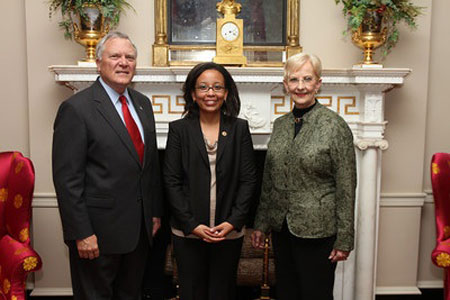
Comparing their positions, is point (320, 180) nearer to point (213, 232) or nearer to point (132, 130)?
point (213, 232)

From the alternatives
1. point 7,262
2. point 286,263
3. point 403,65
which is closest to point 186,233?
point 286,263

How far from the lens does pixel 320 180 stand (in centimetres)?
188

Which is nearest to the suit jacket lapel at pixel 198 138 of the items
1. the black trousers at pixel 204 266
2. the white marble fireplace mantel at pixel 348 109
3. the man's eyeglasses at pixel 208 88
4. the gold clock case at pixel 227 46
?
the man's eyeglasses at pixel 208 88

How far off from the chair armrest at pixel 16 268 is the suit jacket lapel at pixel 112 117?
2.79ft

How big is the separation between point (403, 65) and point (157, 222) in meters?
2.00

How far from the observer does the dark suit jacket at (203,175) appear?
2.00 metres

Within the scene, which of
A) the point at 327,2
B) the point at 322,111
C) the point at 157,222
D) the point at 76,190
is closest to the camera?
the point at 76,190

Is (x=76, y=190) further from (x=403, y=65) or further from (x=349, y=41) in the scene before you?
(x=403, y=65)

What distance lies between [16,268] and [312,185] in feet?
4.89

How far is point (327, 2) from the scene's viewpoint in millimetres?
2990

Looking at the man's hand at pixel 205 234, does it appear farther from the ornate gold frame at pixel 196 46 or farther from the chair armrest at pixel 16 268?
the ornate gold frame at pixel 196 46

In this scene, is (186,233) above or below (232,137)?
below

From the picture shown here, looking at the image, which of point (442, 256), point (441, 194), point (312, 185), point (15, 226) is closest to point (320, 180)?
point (312, 185)

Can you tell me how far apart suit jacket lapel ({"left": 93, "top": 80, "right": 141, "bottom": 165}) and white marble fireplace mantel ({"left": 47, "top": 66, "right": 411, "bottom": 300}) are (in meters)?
0.81
